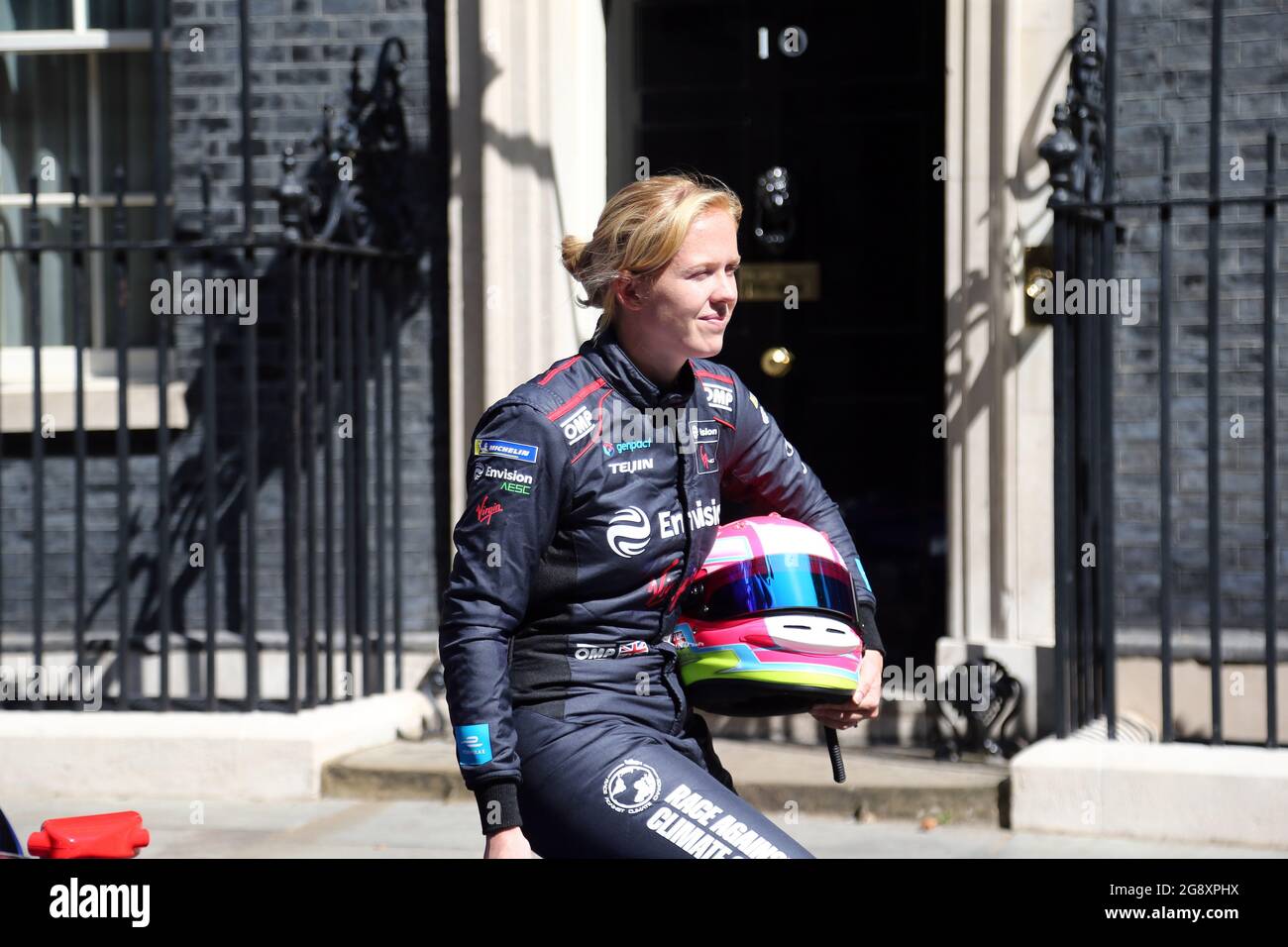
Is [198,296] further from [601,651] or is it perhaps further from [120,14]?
[601,651]

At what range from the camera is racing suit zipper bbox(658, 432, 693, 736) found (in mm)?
3061

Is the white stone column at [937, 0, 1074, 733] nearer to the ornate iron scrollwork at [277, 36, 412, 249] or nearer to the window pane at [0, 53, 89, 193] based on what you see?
the ornate iron scrollwork at [277, 36, 412, 249]

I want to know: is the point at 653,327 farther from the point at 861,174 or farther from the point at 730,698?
the point at 861,174

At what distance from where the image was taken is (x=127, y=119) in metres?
7.96

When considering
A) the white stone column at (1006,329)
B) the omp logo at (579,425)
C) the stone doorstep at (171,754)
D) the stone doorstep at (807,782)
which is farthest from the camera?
the white stone column at (1006,329)

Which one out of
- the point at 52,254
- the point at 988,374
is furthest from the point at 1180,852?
the point at 52,254

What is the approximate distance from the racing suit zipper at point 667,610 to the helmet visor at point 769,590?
7 cm

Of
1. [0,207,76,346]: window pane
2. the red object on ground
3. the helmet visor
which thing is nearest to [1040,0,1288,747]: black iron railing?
the helmet visor

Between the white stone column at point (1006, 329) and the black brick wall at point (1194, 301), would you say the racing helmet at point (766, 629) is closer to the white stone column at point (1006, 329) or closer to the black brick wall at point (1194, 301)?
the white stone column at point (1006, 329)

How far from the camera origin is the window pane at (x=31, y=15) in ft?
26.1

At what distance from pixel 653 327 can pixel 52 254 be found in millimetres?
5765

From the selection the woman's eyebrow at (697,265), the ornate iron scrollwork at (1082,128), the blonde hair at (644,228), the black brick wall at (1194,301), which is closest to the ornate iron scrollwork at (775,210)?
the ornate iron scrollwork at (1082,128)

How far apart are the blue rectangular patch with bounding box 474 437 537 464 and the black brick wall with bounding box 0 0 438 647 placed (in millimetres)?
4568

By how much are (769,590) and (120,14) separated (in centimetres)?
596
